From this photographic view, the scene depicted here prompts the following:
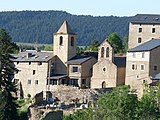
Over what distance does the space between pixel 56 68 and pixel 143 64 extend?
11777 millimetres

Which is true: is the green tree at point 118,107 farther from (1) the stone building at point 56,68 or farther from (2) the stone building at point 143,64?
(1) the stone building at point 56,68

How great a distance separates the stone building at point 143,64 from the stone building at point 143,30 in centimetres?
745

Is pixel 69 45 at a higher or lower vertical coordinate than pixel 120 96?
higher

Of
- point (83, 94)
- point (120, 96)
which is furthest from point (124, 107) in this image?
point (83, 94)

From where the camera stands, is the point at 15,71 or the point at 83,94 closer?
the point at 83,94

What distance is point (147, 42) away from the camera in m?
77.8

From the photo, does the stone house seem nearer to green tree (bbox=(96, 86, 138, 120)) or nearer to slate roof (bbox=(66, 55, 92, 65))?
slate roof (bbox=(66, 55, 92, 65))

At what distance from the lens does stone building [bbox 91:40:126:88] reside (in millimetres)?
76250

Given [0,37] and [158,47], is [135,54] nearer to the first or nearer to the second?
[158,47]

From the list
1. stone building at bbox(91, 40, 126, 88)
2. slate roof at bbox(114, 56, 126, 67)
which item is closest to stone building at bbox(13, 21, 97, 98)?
stone building at bbox(91, 40, 126, 88)

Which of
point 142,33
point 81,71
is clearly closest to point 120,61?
point 81,71

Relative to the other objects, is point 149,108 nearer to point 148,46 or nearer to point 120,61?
point 148,46

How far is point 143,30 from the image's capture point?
8312 centimetres

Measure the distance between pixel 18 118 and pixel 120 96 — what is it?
15.4 metres
